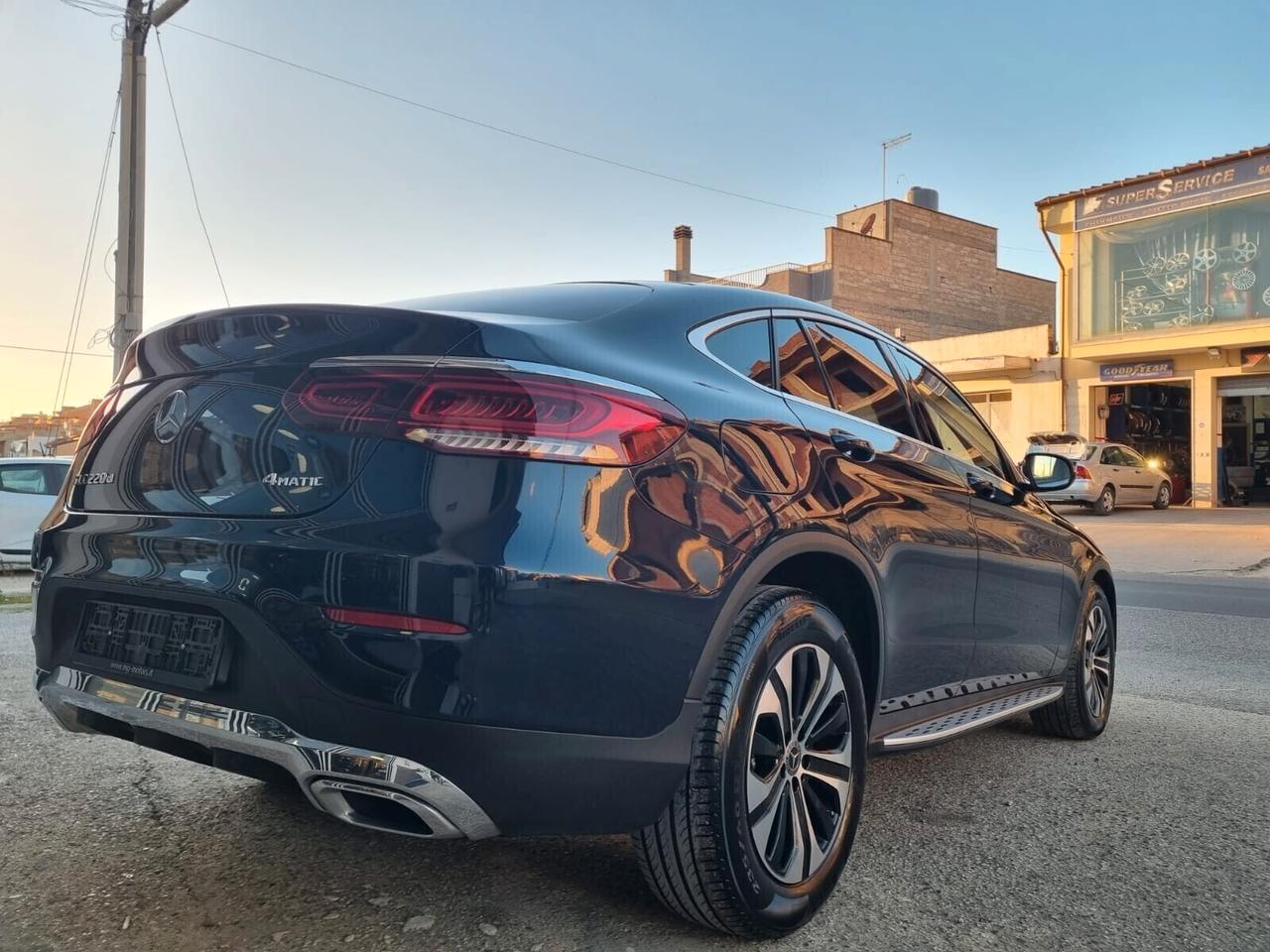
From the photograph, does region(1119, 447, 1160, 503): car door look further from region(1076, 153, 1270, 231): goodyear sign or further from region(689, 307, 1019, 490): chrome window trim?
region(689, 307, 1019, 490): chrome window trim

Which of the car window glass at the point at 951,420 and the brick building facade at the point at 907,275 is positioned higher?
the brick building facade at the point at 907,275

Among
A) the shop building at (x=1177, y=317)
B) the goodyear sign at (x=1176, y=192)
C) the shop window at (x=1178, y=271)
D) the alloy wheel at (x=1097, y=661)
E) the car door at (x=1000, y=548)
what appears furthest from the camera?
the shop building at (x=1177, y=317)

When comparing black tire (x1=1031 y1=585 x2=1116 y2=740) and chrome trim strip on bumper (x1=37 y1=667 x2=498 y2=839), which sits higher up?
chrome trim strip on bumper (x1=37 y1=667 x2=498 y2=839)

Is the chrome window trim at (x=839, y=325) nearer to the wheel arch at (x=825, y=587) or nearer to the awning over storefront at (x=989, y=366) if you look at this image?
the wheel arch at (x=825, y=587)

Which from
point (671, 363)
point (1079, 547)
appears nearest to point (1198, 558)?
point (1079, 547)

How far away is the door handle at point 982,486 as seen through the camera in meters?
3.50

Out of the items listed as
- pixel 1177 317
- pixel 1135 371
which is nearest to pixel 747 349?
pixel 1177 317

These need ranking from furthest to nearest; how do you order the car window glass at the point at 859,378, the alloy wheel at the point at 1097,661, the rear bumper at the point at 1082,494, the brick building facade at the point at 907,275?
the brick building facade at the point at 907,275, the rear bumper at the point at 1082,494, the alloy wheel at the point at 1097,661, the car window glass at the point at 859,378

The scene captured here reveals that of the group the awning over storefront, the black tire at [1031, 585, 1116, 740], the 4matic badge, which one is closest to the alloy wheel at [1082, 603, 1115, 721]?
the black tire at [1031, 585, 1116, 740]

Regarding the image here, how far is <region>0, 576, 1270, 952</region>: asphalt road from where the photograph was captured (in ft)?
7.63

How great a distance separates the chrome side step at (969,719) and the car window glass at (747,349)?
106 centimetres

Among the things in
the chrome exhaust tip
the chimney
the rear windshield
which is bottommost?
the chrome exhaust tip

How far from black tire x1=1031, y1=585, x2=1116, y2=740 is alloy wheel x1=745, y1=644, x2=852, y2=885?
194 cm

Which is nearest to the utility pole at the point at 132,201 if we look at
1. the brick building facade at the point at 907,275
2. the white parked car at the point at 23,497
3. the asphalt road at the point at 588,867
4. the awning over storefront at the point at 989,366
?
the white parked car at the point at 23,497
